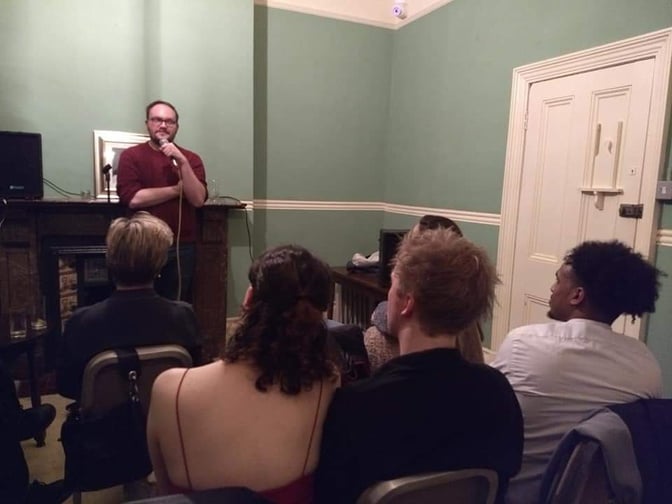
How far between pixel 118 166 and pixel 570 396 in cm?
284

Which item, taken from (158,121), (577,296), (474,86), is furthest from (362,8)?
(577,296)

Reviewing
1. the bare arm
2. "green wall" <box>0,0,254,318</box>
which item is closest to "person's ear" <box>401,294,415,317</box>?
the bare arm

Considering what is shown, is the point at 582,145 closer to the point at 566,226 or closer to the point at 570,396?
the point at 566,226

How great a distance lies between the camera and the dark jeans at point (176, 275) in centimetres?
291

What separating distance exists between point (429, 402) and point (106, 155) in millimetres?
3010

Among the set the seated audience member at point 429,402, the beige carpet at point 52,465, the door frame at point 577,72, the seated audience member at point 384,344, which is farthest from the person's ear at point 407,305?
the door frame at point 577,72

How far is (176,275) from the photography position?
3.04 meters

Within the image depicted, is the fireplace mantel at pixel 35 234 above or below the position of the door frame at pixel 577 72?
below

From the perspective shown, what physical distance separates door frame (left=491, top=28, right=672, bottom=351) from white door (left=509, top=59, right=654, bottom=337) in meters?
0.03

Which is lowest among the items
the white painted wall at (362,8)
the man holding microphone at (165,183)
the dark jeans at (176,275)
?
the dark jeans at (176,275)

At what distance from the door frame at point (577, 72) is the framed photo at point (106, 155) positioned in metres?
2.56

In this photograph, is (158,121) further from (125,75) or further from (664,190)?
(664,190)

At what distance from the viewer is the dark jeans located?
2.91 meters

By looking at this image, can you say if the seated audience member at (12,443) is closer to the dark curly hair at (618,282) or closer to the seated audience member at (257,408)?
the seated audience member at (257,408)
